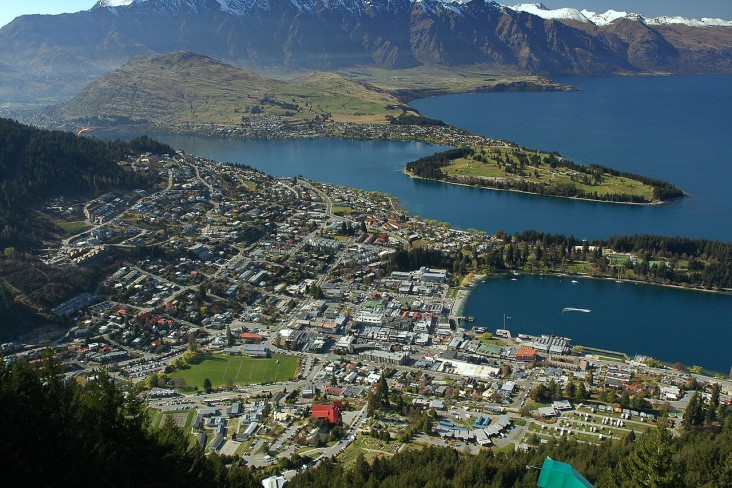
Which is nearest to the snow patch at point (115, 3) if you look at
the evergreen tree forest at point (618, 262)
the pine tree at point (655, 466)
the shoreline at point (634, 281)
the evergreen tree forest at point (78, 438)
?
the evergreen tree forest at point (618, 262)

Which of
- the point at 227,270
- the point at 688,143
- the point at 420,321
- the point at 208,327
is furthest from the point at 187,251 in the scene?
the point at 688,143

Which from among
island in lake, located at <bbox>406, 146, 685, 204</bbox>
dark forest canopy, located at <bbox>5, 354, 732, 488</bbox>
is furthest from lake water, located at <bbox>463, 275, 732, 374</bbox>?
island in lake, located at <bbox>406, 146, 685, 204</bbox>

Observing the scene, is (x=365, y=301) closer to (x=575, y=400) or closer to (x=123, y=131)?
(x=575, y=400)

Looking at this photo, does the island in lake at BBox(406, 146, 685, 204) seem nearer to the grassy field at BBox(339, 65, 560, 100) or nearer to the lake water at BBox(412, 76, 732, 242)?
the lake water at BBox(412, 76, 732, 242)

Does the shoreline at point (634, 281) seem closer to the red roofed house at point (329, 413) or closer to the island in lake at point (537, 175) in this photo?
the red roofed house at point (329, 413)

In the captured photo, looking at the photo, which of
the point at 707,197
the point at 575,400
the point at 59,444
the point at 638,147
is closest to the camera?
the point at 59,444

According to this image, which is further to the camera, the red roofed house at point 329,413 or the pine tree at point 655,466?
the red roofed house at point 329,413
